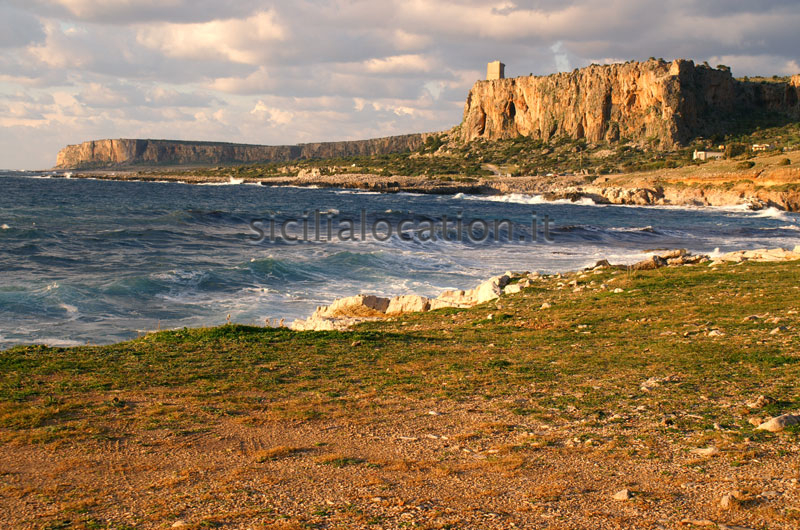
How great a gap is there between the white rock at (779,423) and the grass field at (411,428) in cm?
10

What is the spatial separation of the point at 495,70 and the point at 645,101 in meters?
48.5

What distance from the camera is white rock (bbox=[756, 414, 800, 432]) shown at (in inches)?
226

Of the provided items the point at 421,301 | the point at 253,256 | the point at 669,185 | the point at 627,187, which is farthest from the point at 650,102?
the point at 421,301

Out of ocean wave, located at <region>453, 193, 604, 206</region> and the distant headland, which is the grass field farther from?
the distant headland

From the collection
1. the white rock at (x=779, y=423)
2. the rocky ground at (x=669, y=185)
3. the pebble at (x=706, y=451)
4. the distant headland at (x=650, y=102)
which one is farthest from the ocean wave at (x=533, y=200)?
the pebble at (x=706, y=451)

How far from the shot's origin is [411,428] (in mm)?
6355

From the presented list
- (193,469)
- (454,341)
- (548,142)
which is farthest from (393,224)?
(548,142)

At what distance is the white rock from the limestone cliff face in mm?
104385

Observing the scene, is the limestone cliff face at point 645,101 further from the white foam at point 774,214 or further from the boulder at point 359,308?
the boulder at point 359,308

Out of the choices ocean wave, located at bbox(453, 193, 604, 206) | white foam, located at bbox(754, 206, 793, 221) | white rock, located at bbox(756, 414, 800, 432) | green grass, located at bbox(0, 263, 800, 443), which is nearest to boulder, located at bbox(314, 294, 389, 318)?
green grass, located at bbox(0, 263, 800, 443)

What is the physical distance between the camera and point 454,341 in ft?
35.2

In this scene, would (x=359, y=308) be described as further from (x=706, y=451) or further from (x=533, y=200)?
(x=533, y=200)

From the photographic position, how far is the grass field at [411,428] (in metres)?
4.55

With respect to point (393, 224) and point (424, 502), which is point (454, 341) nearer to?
point (424, 502)
